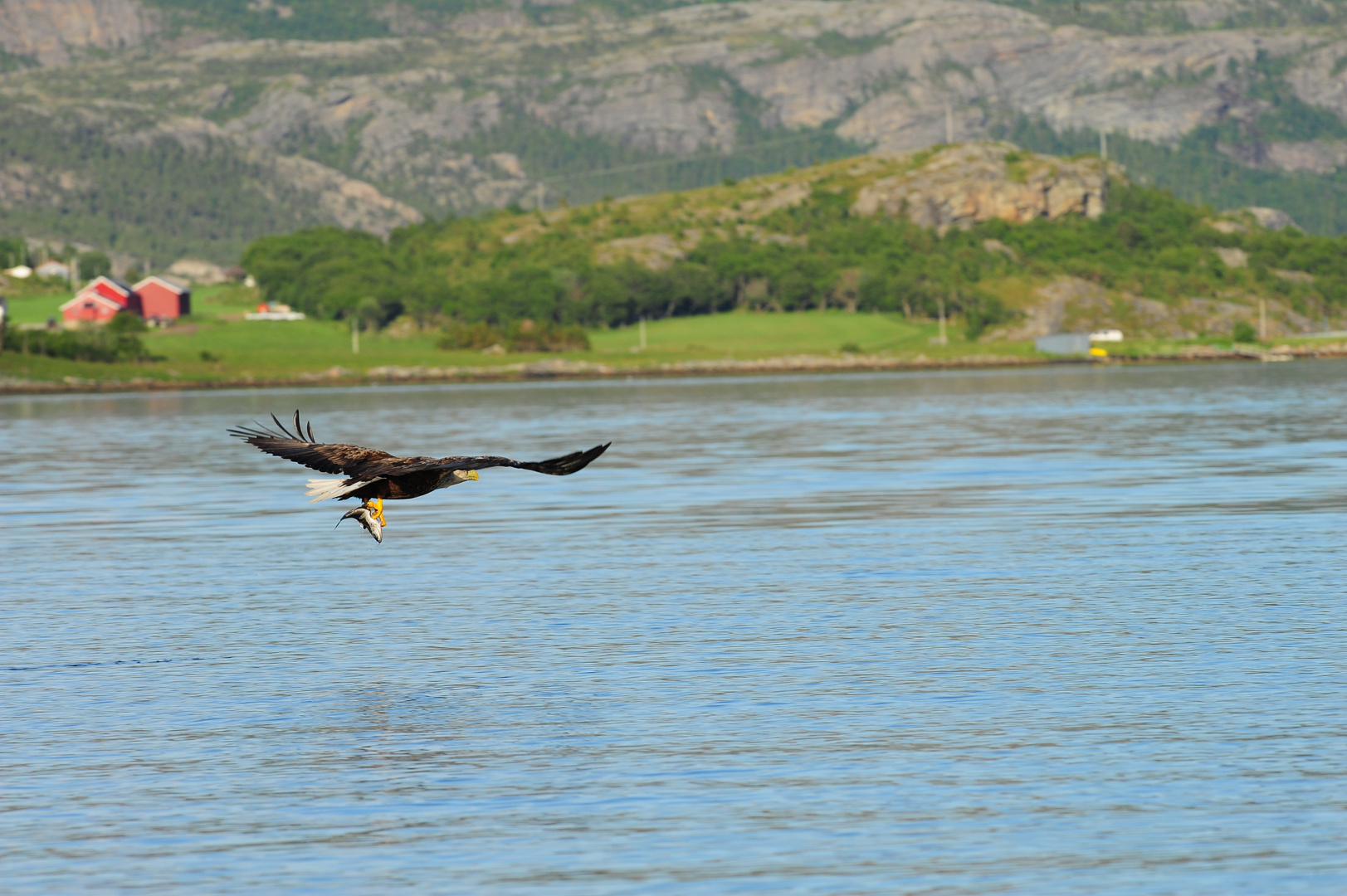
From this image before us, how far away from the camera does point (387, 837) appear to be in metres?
15.2

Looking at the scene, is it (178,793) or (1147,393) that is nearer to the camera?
(178,793)

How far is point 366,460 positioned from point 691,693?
4.66 meters

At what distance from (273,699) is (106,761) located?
10.8 ft

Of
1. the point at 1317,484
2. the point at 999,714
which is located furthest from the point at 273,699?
the point at 1317,484

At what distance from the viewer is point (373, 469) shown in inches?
786

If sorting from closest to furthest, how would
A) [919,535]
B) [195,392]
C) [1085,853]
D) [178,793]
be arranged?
[1085,853]
[178,793]
[919,535]
[195,392]

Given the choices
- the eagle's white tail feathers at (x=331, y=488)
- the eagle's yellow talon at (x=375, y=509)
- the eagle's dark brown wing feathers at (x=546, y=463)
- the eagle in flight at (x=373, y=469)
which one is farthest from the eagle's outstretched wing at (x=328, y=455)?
the eagle's dark brown wing feathers at (x=546, y=463)

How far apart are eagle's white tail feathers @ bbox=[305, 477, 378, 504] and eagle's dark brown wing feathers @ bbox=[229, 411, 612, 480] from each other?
0.39 ft

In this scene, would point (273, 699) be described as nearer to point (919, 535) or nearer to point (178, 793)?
point (178, 793)

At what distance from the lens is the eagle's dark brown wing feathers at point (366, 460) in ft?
62.6

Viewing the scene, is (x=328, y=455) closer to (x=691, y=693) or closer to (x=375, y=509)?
(x=375, y=509)

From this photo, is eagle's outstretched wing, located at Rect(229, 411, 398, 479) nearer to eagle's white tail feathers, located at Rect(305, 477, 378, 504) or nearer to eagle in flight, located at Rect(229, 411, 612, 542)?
eagle in flight, located at Rect(229, 411, 612, 542)

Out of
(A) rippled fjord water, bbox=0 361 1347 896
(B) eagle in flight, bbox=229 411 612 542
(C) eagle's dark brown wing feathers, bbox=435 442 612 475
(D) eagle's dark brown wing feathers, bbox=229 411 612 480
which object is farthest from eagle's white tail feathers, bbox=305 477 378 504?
(A) rippled fjord water, bbox=0 361 1347 896

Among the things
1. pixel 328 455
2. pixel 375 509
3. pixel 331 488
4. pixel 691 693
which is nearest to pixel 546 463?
pixel 375 509
